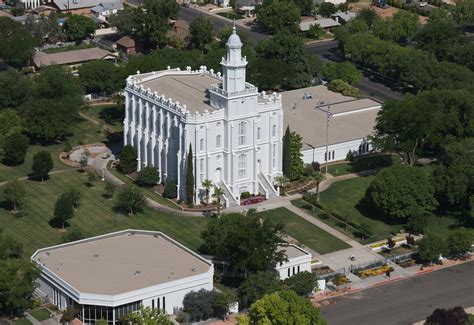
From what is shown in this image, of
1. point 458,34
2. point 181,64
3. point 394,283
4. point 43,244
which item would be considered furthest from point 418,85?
point 43,244

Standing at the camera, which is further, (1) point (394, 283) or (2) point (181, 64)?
(2) point (181, 64)

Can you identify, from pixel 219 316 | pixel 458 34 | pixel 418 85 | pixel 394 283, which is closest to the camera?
pixel 219 316

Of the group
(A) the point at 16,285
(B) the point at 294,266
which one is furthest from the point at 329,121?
(A) the point at 16,285

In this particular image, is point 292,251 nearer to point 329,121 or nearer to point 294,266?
point 294,266

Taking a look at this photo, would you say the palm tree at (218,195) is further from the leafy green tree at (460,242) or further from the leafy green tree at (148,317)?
the leafy green tree at (148,317)

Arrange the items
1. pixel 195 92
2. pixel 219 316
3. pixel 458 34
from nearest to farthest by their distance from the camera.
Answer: pixel 219 316, pixel 195 92, pixel 458 34

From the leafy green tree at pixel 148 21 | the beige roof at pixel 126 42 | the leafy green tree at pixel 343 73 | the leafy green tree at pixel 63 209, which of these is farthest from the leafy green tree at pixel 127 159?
the beige roof at pixel 126 42

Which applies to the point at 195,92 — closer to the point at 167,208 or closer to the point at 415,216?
the point at 167,208

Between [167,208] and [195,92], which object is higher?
[195,92]
